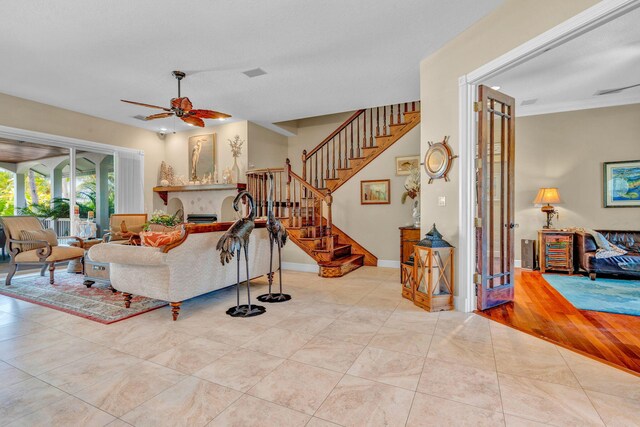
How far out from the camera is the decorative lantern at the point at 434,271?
3.35m

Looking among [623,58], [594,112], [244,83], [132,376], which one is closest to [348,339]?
[132,376]

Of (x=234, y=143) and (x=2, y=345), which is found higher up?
(x=234, y=143)

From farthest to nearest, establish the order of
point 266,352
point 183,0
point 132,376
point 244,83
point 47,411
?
point 244,83
point 183,0
point 266,352
point 132,376
point 47,411

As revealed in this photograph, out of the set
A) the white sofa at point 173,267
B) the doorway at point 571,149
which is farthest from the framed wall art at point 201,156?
the doorway at point 571,149

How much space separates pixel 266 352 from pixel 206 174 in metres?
5.63

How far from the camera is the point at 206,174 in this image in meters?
7.13

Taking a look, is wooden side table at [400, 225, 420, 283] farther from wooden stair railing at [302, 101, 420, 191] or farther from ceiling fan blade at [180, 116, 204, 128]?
ceiling fan blade at [180, 116, 204, 128]

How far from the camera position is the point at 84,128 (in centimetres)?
614

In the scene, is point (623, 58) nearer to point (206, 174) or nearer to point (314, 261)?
point (314, 261)

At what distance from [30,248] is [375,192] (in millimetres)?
5874

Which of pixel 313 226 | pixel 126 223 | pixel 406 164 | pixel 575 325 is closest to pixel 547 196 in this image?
pixel 406 164

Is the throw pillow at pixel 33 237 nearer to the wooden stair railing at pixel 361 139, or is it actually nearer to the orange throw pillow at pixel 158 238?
the orange throw pillow at pixel 158 238

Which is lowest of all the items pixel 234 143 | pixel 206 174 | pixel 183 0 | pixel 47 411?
pixel 47 411

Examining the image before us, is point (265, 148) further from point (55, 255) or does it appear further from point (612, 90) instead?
point (612, 90)
